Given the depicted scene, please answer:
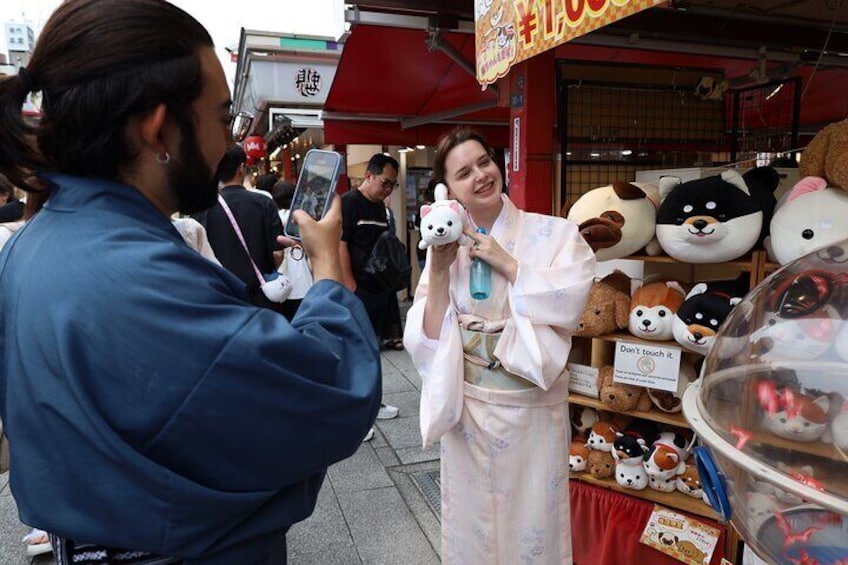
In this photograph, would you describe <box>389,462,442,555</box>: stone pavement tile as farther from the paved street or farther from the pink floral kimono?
the pink floral kimono

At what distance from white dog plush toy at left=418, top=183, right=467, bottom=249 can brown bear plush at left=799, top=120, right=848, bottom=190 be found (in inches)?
51.9

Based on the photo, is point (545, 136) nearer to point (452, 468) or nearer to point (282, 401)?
point (452, 468)

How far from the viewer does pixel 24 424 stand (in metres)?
0.95

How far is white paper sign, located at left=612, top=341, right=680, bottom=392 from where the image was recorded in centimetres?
246

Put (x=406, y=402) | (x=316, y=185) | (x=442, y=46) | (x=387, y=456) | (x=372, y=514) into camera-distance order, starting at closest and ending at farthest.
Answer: (x=316, y=185) → (x=372, y=514) → (x=442, y=46) → (x=387, y=456) → (x=406, y=402)

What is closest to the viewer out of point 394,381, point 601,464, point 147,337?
point 147,337

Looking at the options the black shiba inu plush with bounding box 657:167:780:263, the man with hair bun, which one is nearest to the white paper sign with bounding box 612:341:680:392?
the black shiba inu plush with bounding box 657:167:780:263

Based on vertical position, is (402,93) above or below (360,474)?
above

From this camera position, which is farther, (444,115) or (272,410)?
(444,115)

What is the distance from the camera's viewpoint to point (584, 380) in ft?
9.29

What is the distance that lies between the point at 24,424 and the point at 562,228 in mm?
1848

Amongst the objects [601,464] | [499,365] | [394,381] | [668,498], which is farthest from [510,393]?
[394,381]

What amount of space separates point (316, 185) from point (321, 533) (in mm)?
2405

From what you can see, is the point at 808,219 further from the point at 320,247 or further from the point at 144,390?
the point at 144,390
